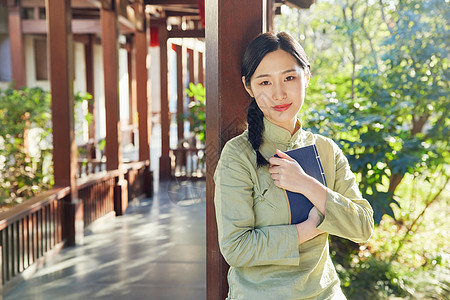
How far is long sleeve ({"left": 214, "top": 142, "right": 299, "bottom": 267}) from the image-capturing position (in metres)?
1.43

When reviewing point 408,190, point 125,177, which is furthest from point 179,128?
point 408,190

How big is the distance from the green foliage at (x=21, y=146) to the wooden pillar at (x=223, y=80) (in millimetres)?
5563

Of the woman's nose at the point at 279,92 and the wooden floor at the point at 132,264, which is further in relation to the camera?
the wooden floor at the point at 132,264

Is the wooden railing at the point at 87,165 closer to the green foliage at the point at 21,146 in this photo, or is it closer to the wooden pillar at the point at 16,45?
the green foliage at the point at 21,146

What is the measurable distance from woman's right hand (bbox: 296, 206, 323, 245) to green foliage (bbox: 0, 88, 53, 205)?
235 inches

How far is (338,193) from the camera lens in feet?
5.02

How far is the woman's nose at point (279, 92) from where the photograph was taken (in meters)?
1.55

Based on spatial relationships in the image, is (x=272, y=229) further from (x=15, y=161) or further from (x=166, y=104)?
(x=166, y=104)

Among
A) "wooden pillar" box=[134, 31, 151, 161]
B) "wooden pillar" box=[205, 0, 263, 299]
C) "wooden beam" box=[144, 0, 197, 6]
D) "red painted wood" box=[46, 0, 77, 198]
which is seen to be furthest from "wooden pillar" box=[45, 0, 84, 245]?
"wooden pillar" box=[205, 0, 263, 299]

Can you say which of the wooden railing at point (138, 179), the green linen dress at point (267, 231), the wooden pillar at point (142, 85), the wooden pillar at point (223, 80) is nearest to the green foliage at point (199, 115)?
the wooden railing at point (138, 179)

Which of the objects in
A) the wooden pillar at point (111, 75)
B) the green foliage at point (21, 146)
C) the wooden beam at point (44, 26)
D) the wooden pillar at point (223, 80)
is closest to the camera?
the wooden pillar at point (223, 80)

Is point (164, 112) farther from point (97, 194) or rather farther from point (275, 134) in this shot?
point (275, 134)

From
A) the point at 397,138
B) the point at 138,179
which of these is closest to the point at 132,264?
the point at 397,138

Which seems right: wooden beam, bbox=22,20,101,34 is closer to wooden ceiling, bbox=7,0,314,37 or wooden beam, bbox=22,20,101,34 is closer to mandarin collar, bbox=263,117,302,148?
wooden ceiling, bbox=7,0,314,37
